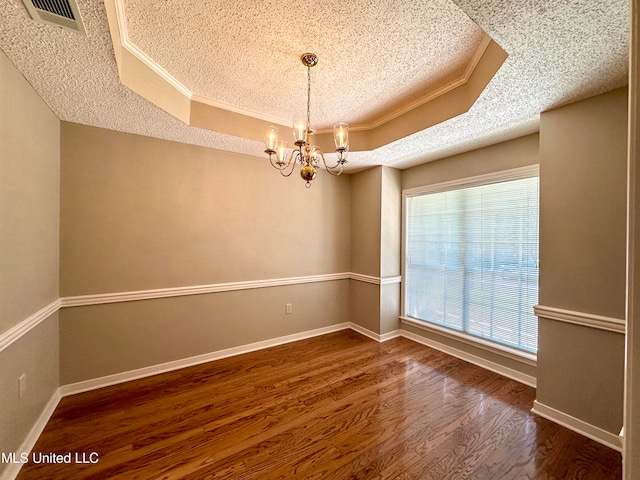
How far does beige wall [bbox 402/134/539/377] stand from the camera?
256cm

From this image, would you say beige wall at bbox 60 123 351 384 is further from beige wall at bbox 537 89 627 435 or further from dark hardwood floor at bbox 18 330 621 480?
beige wall at bbox 537 89 627 435

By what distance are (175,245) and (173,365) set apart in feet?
4.16

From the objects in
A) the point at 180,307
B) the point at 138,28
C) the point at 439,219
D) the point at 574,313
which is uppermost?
the point at 138,28

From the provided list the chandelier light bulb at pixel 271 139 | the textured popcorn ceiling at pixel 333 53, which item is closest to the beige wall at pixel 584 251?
the textured popcorn ceiling at pixel 333 53

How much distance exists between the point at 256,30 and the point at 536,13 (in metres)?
1.46

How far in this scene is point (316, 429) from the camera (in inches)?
75.9

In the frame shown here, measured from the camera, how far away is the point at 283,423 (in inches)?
78.4

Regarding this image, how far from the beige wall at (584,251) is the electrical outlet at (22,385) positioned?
370cm

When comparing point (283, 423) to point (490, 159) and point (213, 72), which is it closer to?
point (213, 72)

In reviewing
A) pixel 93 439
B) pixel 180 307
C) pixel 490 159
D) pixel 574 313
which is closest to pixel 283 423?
pixel 93 439

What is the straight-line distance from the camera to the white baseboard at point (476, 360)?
254 centimetres

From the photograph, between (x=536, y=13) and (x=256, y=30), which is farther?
(x=256, y=30)

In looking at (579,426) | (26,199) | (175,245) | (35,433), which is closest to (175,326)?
(175,245)

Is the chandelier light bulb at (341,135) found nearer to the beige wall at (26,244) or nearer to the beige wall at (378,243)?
the beige wall at (378,243)
